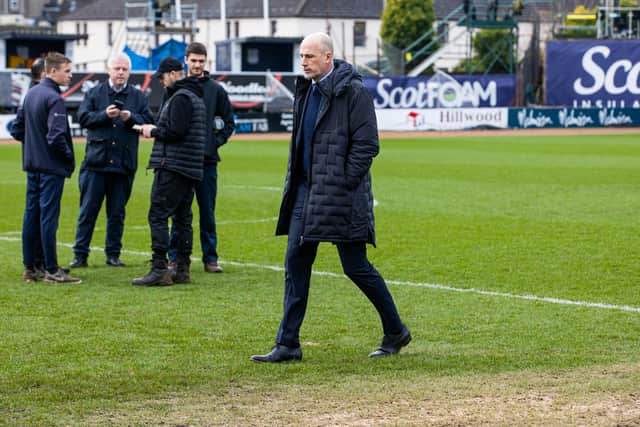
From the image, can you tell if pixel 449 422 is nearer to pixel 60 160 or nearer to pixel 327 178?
pixel 327 178

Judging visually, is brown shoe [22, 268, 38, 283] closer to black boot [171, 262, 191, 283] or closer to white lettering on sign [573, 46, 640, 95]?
black boot [171, 262, 191, 283]

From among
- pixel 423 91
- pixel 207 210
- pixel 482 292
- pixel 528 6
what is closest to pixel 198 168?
pixel 207 210

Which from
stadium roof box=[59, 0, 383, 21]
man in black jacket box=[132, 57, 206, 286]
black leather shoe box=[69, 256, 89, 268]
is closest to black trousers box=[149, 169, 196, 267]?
man in black jacket box=[132, 57, 206, 286]

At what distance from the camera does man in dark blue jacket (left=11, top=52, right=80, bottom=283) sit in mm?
11133

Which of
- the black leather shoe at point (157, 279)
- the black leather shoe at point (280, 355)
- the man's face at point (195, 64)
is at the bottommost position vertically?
the black leather shoe at point (157, 279)

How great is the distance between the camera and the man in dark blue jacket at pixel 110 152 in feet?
40.7

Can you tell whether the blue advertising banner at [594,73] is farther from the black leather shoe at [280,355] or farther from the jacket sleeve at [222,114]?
the black leather shoe at [280,355]

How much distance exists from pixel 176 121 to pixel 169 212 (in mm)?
877

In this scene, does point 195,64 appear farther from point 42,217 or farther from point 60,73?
point 42,217

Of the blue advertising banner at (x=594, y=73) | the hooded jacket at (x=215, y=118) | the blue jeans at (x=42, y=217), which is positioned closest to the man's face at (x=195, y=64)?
the hooded jacket at (x=215, y=118)

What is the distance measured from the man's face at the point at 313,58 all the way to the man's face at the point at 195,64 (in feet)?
12.5

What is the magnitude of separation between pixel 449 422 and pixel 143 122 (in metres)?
7.05

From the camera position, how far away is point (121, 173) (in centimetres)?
1266

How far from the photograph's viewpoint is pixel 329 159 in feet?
25.2
